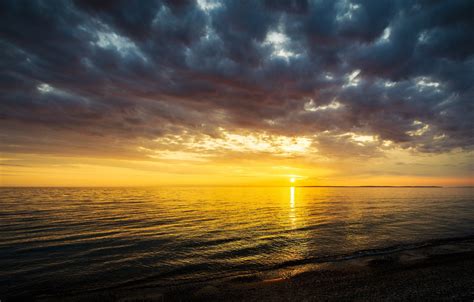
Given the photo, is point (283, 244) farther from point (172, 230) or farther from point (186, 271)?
point (172, 230)

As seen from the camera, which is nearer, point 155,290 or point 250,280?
point 155,290

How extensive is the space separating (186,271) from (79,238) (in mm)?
15367

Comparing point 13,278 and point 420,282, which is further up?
point 420,282

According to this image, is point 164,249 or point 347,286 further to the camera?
point 164,249

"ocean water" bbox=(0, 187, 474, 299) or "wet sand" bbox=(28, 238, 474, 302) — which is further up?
"wet sand" bbox=(28, 238, 474, 302)

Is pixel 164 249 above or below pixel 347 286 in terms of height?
below

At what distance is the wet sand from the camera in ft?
34.8

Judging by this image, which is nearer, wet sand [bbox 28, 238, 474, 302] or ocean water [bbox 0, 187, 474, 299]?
wet sand [bbox 28, 238, 474, 302]

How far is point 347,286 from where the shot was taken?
11.7m

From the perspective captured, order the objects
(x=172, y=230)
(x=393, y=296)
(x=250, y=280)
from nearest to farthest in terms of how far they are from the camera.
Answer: (x=393, y=296), (x=250, y=280), (x=172, y=230)

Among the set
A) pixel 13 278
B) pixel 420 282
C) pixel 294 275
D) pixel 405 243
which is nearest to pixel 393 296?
pixel 420 282

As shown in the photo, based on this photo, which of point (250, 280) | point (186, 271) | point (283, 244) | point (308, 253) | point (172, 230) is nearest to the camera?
point (250, 280)

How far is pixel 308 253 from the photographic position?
738 inches

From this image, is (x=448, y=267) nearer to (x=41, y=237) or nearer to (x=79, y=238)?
(x=79, y=238)
